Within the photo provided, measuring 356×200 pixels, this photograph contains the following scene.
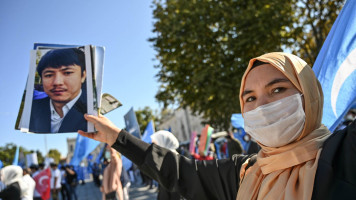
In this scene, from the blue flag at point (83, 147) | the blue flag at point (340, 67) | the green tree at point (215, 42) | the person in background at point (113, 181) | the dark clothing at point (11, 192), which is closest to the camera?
the blue flag at point (340, 67)

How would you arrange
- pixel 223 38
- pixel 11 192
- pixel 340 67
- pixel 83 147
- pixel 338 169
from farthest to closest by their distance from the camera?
pixel 223 38 → pixel 83 147 → pixel 11 192 → pixel 340 67 → pixel 338 169

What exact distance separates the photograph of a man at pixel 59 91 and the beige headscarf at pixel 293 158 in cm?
121

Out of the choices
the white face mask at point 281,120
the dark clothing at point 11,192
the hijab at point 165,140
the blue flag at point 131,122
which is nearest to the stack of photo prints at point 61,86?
the white face mask at point 281,120

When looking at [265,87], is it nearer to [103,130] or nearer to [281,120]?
[281,120]

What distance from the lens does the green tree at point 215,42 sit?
11695 mm

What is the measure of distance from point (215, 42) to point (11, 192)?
941 cm

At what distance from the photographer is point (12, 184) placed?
5836mm

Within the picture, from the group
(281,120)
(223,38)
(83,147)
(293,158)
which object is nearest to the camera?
(293,158)

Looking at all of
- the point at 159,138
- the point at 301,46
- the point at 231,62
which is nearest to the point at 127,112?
the point at 159,138

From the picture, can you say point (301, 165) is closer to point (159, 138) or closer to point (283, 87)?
point (283, 87)

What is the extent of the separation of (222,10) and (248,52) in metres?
1.95

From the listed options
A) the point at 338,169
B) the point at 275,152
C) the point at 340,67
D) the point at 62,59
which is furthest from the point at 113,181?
the point at 338,169

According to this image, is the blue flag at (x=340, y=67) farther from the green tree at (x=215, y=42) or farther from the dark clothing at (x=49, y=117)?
the green tree at (x=215, y=42)

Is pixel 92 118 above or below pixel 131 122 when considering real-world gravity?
above
